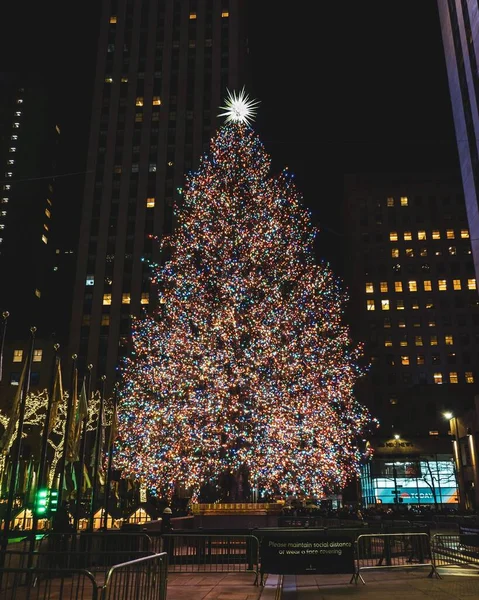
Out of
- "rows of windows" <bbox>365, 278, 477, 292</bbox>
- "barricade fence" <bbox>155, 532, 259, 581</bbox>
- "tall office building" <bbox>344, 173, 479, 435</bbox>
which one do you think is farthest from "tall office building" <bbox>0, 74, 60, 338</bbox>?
"barricade fence" <bbox>155, 532, 259, 581</bbox>

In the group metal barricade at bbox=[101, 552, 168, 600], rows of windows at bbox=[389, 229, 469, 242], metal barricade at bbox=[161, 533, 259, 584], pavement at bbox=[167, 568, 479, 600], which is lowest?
pavement at bbox=[167, 568, 479, 600]

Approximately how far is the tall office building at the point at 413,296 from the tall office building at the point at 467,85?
4718cm

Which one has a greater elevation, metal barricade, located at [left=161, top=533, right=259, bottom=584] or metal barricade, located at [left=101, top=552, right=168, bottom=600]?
metal barricade, located at [left=101, top=552, right=168, bottom=600]

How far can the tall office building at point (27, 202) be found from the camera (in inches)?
4031

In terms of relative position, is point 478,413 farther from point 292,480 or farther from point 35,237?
point 35,237

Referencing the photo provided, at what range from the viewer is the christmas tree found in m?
29.1

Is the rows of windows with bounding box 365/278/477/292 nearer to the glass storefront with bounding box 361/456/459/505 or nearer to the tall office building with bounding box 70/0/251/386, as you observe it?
the glass storefront with bounding box 361/456/459/505

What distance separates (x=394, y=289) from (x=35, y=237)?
70327 mm

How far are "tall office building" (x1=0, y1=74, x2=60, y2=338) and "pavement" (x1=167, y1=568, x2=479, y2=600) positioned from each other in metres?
79.9

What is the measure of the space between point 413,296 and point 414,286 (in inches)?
69.5

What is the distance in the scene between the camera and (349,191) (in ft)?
353

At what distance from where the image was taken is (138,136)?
7912 centimetres

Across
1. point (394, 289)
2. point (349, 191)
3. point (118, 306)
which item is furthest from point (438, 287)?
point (118, 306)

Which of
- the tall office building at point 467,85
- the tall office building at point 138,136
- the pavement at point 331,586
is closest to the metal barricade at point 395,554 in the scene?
the pavement at point 331,586
